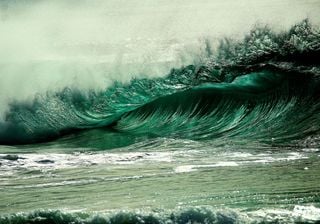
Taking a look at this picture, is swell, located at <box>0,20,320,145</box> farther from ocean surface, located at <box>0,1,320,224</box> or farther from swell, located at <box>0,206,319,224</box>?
swell, located at <box>0,206,319,224</box>

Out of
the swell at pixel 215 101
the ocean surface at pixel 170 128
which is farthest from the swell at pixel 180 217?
the swell at pixel 215 101

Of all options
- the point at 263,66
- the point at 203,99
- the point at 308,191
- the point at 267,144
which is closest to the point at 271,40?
the point at 263,66

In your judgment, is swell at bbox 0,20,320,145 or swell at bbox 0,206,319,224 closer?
swell at bbox 0,206,319,224

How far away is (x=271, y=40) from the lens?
26719 millimetres

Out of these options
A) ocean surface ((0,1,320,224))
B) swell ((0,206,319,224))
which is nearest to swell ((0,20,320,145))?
ocean surface ((0,1,320,224))

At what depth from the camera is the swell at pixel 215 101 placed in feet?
65.7

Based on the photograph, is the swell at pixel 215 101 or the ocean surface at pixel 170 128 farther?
the swell at pixel 215 101

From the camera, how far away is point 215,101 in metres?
23.1

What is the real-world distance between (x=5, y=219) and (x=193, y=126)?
12.4 m

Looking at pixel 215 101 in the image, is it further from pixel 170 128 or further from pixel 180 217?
pixel 180 217

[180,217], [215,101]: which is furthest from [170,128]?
[180,217]

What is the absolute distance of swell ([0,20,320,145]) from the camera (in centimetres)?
2003

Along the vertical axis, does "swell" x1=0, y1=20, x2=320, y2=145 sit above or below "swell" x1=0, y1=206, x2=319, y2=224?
above

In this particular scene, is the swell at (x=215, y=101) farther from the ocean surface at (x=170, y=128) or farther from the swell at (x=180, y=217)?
the swell at (x=180, y=217)
